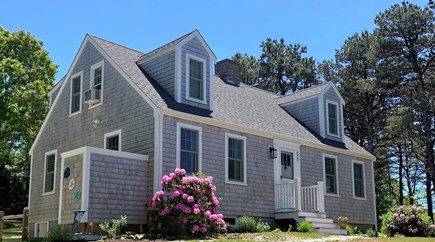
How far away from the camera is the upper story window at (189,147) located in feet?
51.2

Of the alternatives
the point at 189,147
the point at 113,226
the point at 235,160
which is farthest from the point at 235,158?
the point at 113,226

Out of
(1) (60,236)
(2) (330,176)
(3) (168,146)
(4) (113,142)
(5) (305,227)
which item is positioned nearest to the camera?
(1) (60,236)

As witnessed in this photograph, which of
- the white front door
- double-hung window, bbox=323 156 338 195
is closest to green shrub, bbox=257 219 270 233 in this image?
the white front door

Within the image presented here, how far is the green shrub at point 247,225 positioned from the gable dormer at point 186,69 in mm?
3935

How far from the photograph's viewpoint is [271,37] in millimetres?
46062

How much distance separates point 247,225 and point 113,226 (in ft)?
15.6

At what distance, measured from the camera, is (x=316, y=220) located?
17750 millimetres

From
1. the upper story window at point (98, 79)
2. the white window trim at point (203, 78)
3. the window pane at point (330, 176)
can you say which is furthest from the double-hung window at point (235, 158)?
the window pane at point (330, 176)

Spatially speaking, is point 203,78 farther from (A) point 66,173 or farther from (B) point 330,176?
(B) point 330,176

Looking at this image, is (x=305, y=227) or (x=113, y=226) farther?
(x=305, y=227)

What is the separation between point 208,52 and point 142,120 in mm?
3573

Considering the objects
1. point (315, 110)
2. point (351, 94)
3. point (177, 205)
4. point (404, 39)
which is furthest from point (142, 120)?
point (351, 94)

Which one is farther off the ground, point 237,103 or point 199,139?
point 237,103

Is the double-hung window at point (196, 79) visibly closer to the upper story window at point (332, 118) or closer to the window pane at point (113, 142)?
the window pane at point (113, 142)
